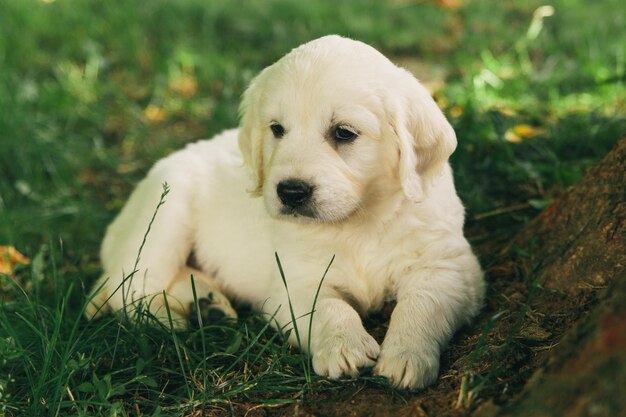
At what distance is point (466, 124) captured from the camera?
4113mm

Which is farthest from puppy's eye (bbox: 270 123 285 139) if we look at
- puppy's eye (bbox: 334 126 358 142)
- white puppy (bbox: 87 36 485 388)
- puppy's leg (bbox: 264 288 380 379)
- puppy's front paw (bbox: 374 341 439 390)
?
puppy's front paw (bbox: 374 341 439 390)

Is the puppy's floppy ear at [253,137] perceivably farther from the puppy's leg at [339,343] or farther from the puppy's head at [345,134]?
the puppy's leg at [339,343]

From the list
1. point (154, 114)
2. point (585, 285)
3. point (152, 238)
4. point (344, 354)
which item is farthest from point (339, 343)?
point (154, 114)

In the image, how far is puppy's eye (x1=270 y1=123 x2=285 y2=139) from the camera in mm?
2963

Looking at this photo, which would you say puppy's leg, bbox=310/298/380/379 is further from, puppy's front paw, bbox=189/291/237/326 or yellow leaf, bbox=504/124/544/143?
yellow leaf, bbox=504/124/544/143

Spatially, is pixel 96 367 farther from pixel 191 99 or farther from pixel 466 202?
pixel 191 99

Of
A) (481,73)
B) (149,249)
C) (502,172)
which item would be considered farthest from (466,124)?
(149,249)

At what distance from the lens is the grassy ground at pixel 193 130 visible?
2.51 meters

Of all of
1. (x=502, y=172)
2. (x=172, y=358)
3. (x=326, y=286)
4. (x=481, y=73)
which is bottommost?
(x=172, y=358)

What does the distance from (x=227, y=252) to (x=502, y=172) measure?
1556mm

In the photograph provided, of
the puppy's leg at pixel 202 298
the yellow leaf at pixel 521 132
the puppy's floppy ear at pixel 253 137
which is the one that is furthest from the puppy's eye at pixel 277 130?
the yellow leaf at pixel 521 132

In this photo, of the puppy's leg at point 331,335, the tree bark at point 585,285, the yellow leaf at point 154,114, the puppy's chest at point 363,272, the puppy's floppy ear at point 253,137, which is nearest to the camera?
the tree bark at point 585,285

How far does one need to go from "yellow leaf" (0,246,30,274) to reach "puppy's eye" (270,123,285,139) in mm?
1736

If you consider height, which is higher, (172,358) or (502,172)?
(502,172)
